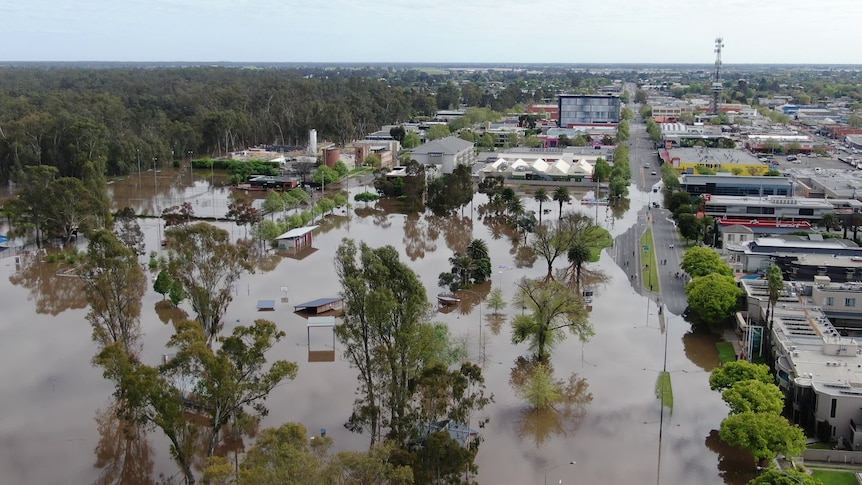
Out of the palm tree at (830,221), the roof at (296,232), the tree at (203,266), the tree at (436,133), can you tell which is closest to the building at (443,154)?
the tree at (436,133)

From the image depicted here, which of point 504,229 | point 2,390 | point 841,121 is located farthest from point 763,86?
point 2,390

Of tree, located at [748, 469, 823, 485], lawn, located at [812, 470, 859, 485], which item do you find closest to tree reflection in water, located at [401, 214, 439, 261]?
lawn, located at [812, 470, 859, 485]

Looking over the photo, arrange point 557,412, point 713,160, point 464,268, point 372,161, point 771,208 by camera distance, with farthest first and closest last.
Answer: point 372,161 < point 713,160 < point 771,208 < point 464,268 < point 557,412

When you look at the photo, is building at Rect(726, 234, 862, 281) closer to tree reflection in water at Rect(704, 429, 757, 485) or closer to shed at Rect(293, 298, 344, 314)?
tree reflection in water at Rect(704, 429, 757, 485)

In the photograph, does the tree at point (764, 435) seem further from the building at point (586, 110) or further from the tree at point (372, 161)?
the building at point (586, 110)

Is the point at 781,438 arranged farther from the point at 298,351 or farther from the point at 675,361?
the point at 298,351

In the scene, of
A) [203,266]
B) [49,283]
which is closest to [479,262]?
[203,266]

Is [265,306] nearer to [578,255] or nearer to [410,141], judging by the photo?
[578,255]
